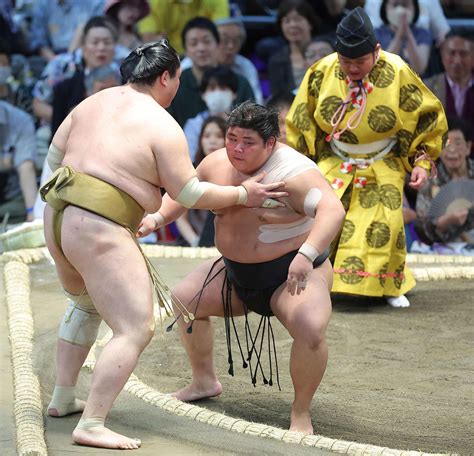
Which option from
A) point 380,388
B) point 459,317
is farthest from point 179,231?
point 380,388

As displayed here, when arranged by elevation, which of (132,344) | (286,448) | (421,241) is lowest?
(421,241)

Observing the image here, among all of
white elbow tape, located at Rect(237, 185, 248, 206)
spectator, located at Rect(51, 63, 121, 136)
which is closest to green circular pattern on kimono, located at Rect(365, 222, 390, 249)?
white elbow tape, located at Rect(237, 185, 248, 206)

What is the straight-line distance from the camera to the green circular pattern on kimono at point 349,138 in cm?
424

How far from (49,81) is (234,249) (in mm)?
3269

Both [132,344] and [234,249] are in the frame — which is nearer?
[132,344]

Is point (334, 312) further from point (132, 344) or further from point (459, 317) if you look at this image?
point (132, 344)

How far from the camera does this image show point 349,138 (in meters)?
4.26

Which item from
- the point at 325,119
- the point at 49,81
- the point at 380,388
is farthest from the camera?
the point at 49,81

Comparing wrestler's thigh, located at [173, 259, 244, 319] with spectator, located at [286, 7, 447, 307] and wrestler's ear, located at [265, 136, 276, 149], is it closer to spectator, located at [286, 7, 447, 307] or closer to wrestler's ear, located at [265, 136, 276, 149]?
wrestler's ear, located at [265, 136, 276, 149]

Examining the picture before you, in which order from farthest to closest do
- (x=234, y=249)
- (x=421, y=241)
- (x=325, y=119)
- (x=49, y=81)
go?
(x=49, y=81), (x=421, y=241), (x=325, y=119), (x=234, y=249)

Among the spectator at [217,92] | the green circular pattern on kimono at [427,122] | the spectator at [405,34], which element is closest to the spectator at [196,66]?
the spectator at [217,92]

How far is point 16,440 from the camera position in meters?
2.65

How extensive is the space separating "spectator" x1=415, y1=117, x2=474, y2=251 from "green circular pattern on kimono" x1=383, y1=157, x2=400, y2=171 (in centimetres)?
107

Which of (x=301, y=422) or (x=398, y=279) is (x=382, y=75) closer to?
(x=398, y=279)
